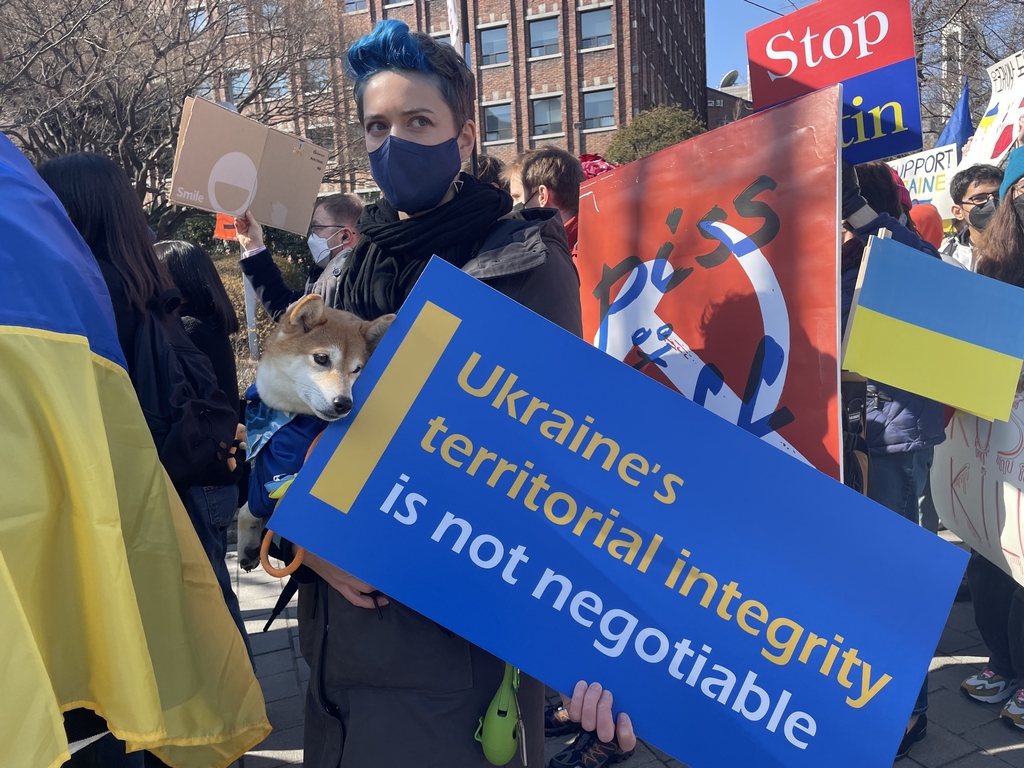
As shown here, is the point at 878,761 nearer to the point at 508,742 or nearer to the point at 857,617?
the point at 857,617

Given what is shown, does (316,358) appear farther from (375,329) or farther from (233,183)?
(233,183)

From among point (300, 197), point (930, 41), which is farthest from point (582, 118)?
point (300, 197)

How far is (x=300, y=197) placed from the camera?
13.3 feet

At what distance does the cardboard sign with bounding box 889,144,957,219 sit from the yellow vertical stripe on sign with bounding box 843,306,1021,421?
16.9 feet

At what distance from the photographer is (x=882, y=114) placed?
90.3 inches

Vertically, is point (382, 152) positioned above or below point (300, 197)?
below

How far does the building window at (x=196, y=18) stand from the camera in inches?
558

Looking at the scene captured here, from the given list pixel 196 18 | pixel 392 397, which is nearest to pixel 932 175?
pixel 392 397

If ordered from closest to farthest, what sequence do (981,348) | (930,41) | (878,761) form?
1. (878,761)
2. (981,348)
3. (930,41)

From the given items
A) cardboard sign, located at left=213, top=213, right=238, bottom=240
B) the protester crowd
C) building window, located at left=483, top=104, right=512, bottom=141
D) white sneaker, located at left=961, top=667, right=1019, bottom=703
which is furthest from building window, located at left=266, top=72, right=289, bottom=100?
white sneaker, located at left=961, top=667, right=1019, bottom=703

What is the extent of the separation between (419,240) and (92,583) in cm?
89

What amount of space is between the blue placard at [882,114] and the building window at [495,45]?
33568mm

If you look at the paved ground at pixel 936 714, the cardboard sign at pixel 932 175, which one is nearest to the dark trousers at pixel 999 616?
the paved ground at pixel 936 714

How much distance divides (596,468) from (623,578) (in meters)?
0.20
